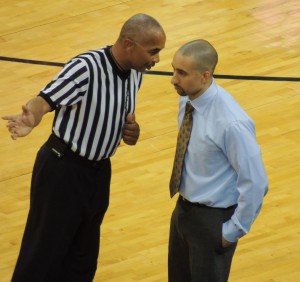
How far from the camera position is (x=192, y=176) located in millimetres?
4254

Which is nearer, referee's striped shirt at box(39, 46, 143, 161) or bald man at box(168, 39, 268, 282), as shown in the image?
bald man at box(168, 39, 268, 282)

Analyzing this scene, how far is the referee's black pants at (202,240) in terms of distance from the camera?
4238 millimetres

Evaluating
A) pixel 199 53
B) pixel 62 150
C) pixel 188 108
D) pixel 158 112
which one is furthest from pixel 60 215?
pixel 158 112

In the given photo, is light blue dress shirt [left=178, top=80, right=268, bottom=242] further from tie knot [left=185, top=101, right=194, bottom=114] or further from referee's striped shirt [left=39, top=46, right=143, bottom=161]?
referee's striped shirt [left=39, top=46, right=143, bottom=161]

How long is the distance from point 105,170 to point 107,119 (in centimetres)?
30

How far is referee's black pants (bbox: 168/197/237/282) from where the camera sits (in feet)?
13.9

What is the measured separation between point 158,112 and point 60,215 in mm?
2681

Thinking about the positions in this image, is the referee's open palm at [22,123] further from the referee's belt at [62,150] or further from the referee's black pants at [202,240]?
the referee's black pants at [202,240]

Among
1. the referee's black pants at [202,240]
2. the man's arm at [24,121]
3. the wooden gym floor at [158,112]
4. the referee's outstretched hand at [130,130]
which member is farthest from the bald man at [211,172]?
the wooden gym floor at [158,112]

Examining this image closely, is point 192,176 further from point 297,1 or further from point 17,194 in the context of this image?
point 297,1

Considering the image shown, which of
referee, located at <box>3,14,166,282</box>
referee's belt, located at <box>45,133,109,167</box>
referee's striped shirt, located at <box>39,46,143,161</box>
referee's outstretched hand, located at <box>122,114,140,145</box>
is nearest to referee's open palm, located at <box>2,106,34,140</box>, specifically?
referee, located at <box>3,14,166,282</box>

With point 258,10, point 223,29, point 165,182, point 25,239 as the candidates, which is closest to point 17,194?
point 165,182

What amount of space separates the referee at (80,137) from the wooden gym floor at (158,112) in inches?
29.9

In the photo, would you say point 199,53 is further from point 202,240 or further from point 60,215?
point 60,215
